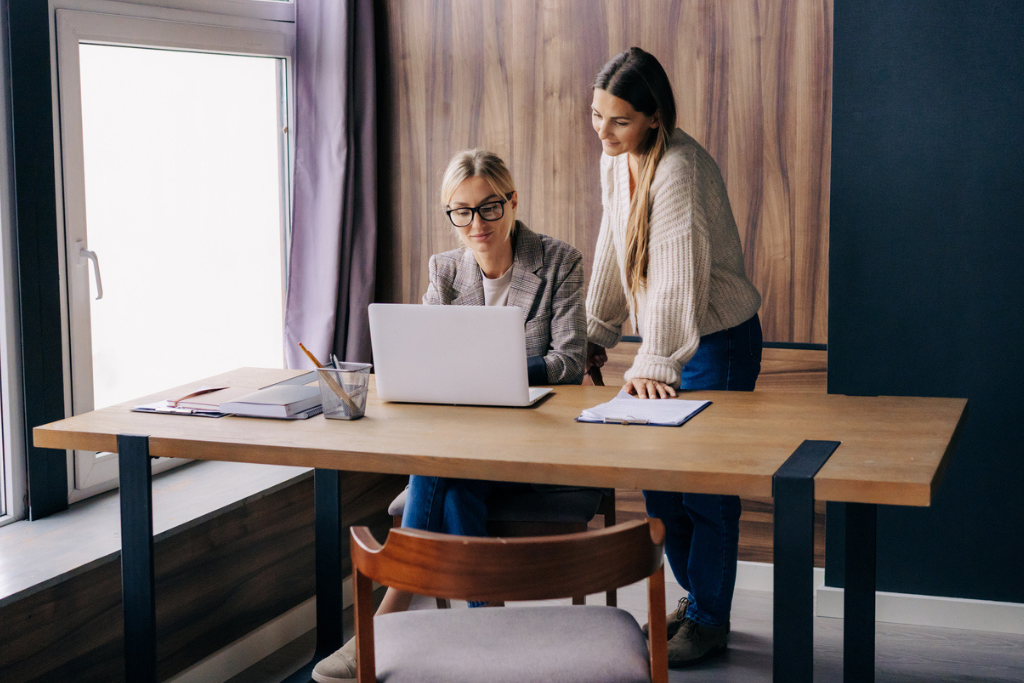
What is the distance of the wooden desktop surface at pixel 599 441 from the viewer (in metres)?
1.50

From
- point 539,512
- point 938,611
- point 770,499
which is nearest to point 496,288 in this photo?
point 539,512

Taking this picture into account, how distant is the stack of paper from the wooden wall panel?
1126mm

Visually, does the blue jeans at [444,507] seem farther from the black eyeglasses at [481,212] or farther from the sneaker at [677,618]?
the sneaker at [677,618]

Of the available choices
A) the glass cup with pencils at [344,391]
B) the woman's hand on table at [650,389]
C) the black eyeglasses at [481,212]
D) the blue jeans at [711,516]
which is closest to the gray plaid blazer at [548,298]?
the black eyeglasses at [481,212]

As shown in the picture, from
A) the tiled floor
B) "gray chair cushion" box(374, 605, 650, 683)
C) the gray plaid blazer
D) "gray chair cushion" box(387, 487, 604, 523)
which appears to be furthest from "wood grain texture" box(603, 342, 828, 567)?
"gray chair cushion" box(374, 605, 650, 683)

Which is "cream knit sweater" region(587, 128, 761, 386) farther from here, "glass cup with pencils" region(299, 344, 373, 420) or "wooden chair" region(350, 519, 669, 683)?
"wooden chair" region(350, 519, 669, 683)

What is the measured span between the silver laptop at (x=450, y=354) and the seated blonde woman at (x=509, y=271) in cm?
28

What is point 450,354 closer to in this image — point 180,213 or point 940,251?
point 180,213

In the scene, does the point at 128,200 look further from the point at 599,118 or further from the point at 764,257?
the point at 764,257

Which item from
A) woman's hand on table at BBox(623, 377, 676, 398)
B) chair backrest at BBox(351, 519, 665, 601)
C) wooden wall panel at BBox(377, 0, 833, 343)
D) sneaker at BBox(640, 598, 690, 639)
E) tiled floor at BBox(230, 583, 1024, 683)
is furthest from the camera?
wooden wall panel at BBox(377, 0, 833, 343)

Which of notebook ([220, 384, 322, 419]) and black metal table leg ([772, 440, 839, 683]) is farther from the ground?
notebook ([220, 384, 322, 419])

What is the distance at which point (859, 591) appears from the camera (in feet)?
6.27

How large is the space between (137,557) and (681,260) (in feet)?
4.15

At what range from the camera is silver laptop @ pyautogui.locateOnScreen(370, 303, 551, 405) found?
6.11 feet
